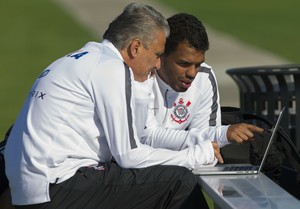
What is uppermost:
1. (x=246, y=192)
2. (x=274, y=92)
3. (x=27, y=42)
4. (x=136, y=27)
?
(x=136, y=27)

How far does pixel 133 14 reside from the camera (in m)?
Result: 4.86

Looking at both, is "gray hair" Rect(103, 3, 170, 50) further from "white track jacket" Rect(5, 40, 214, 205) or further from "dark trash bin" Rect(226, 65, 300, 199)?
"dark trash bin" Rect(226, 65, 300, 199)

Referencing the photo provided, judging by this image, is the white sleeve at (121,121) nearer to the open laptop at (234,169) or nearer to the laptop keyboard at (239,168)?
the open laptop at (234,169)

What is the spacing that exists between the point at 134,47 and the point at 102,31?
1594 centimetres

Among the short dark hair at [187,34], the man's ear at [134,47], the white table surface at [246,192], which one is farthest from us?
the short dark hair at [187,34]

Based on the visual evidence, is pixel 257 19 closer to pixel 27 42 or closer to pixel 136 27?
pixel 27 42

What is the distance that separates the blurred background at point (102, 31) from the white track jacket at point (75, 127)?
22.0ft

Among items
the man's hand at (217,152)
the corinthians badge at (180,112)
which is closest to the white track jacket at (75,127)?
the man's hand at (217,152)

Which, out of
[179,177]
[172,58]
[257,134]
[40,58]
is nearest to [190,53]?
[172,58]

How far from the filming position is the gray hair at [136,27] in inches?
190

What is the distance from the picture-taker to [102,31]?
67.9 ft

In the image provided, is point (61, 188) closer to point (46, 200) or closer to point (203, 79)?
point (46, 200)

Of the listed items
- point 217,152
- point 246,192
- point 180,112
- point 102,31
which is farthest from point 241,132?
point 102,31

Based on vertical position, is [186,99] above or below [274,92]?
above
